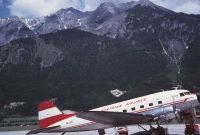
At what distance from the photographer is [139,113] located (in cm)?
3266

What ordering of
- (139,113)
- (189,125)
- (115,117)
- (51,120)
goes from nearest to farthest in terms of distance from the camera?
(189,125) < (115,117) < (139,113) < (51,120)

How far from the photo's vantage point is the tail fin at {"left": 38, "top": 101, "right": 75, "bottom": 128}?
36219mm

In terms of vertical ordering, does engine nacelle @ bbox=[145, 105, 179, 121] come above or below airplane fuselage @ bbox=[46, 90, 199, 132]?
below

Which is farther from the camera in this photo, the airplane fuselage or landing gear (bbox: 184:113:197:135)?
the airplane fuselage

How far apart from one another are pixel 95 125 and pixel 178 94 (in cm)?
942

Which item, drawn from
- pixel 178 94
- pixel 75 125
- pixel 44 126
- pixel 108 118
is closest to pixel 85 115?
pixel 108 118

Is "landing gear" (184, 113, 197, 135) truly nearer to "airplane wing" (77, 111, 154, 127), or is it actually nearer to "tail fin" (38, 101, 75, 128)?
"airplane wing" (77, 111, 154, 127)

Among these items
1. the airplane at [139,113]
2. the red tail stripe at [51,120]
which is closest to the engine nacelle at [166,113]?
the airplane at [139,113]

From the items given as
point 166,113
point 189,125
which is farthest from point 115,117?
point 189,125

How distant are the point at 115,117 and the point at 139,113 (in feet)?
8.90

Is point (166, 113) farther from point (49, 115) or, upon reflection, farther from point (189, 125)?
point (49, 115)

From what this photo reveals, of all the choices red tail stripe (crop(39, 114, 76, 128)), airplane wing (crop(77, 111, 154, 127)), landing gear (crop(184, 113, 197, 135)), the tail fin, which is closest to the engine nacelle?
airplane wing (crop(77, 111, 154, 127))

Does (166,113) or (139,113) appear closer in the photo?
(166,113)

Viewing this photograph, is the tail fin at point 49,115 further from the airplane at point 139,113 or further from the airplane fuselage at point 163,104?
the airplane fuselage at point 163,104
